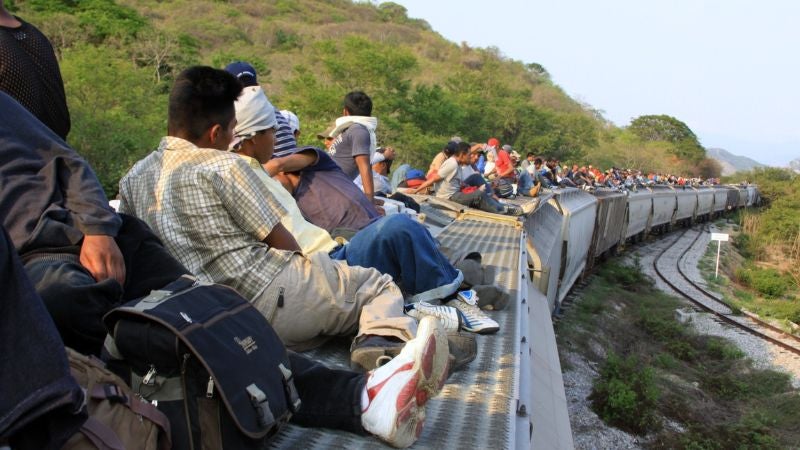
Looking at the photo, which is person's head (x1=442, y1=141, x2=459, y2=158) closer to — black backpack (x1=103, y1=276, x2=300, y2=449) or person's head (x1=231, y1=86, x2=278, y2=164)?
person's head (x1=231, y1=86, x2=278, y2=164)

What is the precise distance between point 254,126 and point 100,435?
2.07 metres

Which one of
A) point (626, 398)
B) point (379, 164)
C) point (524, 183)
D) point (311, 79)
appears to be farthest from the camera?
point (311, 79)

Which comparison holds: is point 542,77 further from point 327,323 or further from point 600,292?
point 327,323

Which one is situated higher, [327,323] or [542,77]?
[542,77]

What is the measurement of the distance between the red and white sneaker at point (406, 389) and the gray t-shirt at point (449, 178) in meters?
7.05

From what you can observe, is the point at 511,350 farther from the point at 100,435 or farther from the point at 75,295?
the point at 100,435

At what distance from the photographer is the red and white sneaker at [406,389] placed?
2074 millimetres

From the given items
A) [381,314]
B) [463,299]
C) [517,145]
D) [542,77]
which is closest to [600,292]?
[463,299]

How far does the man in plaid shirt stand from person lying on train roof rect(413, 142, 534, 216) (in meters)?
6.35

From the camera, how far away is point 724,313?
576 inches

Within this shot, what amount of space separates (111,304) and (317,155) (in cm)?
209

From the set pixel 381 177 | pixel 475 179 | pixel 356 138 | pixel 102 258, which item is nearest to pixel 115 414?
pixel 102 258

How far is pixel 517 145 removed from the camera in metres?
42.0

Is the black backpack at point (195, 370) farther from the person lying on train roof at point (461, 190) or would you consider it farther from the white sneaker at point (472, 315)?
the person lying on train roof at point (461, 190)
